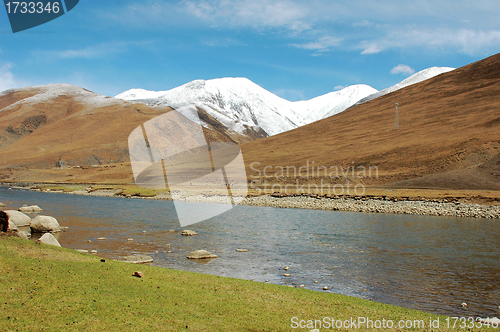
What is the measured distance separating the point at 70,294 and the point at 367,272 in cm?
1393

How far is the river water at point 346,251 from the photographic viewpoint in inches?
595

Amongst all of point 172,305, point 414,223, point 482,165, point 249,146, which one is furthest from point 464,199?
point 249,146

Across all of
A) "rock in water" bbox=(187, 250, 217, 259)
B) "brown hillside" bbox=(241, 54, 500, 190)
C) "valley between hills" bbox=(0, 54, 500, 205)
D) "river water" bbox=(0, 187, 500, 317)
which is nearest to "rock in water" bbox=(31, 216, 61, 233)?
"river water" bbox=(0, 187, 500, 317)

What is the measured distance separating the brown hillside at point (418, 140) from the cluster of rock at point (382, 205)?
1651cm

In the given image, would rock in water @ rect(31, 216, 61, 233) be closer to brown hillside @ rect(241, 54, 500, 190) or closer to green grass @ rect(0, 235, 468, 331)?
green grass @ rect(0, 235, 468, 331)

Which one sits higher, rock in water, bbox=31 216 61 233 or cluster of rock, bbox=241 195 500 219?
rock in water, bbox=31 216 61 233

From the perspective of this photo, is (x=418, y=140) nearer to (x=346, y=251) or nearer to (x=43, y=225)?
(x=346, y=251)

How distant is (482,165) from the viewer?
64.2 meters

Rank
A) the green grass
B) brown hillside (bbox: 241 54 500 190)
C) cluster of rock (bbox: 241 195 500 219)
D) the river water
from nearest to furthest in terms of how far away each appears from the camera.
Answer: the green grass → the river water → cluster of rock (bbox: 241 195 500 219) → brown hillside (bbox: 241 54 500 190)

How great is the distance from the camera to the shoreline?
43247mm

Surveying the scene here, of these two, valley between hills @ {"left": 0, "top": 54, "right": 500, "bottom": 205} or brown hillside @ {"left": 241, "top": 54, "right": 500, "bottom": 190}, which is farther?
brown hillside @ {"left": 241, "top": 54, "right": 500, "bottom": 190}

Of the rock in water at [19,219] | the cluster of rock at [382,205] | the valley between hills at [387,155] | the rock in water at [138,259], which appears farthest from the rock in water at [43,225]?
the valley between hills at [387,155]

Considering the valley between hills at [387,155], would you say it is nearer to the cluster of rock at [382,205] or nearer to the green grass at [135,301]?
the cluster of rock at [382,205]

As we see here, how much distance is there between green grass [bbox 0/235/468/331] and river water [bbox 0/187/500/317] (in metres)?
3.73
